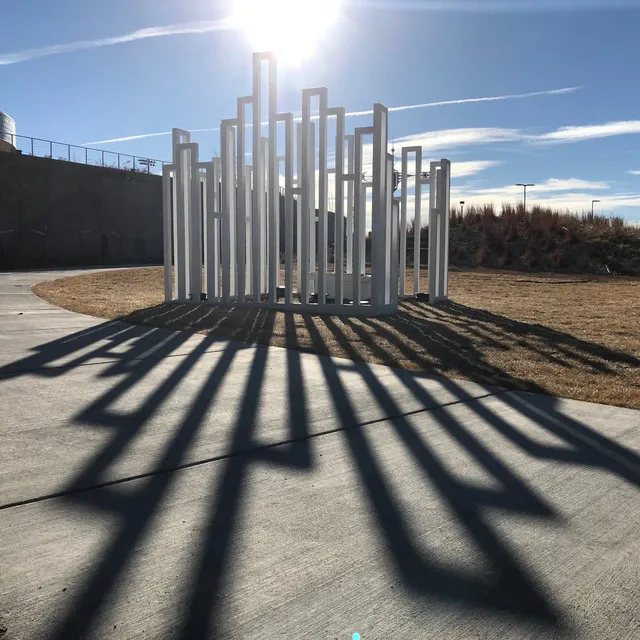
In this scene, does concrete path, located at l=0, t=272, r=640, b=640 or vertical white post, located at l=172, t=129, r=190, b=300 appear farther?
vertical white post, located at l=172, t=129, r=190, b=300

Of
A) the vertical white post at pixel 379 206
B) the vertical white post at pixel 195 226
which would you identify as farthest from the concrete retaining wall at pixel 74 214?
the vertical white post at pixel 379 206

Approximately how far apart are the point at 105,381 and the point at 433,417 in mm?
2936

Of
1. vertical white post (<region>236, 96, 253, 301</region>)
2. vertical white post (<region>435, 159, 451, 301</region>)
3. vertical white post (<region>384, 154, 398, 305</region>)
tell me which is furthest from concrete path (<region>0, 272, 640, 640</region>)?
vertical white post (<region>435, 159, 451, 301</region>)

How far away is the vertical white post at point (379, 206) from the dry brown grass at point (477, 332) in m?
0.86

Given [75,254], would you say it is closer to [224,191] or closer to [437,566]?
[224,191]

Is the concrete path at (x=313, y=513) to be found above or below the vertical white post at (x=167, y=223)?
below

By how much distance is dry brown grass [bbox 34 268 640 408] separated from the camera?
657cm

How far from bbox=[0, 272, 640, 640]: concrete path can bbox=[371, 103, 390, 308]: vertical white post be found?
706cm

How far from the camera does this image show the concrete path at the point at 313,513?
227 centimetres

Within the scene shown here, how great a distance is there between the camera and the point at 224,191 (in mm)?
14102

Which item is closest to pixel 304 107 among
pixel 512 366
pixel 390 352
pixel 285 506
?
pixel 390 352

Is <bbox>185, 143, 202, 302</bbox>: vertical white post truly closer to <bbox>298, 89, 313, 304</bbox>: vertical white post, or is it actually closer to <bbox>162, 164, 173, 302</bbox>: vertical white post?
<bbox>162, 164, 173, 302</bbox>: vertical white post

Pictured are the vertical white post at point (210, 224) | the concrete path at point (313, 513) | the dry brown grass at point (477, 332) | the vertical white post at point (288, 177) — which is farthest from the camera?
the vertical white post at point (210, 224)

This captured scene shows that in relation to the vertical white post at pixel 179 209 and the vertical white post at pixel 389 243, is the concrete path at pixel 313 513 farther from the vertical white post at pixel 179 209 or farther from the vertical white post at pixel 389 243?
the vertical white post at pixel 179 209
